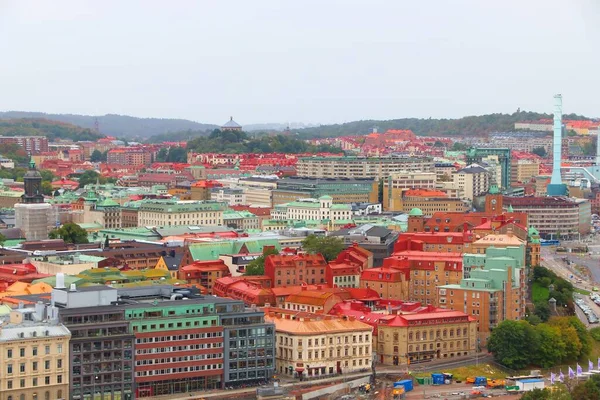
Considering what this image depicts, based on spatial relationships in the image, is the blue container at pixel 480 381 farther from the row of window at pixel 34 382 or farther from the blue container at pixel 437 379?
the row of window at pixel 34 382

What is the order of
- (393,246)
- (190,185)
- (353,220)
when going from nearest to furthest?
(393,246)
(353,220)
(190,185)

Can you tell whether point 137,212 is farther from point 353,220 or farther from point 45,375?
point 45,375

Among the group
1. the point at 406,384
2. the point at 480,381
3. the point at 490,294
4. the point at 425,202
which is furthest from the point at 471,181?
the point at 406,384

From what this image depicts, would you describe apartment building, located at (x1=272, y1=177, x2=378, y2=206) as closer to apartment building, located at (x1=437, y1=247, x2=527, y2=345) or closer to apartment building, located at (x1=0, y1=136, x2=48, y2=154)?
apartment building, located at (x1=437, y1=247, x2=527, y2=345)

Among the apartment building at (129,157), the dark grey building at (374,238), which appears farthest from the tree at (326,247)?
the apartment building at (129,157)

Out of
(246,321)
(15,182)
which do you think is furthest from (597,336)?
(15,182)

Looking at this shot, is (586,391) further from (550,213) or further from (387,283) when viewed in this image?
(550,213)

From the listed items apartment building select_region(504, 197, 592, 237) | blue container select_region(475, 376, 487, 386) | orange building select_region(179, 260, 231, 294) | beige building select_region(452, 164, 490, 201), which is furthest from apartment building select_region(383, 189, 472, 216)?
blue container select_region(475, 376, 487, 386)
